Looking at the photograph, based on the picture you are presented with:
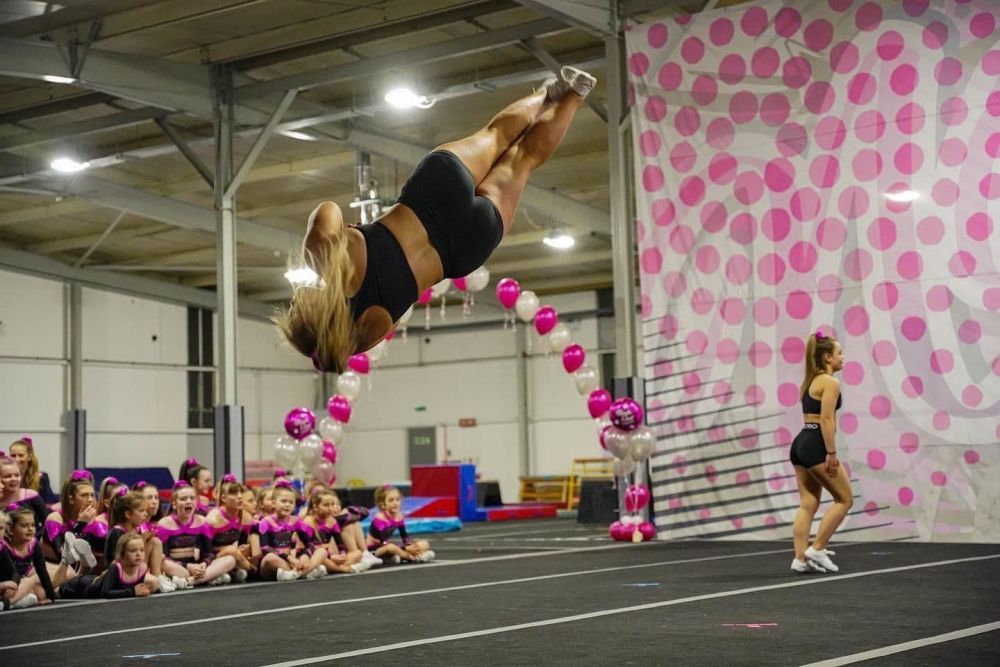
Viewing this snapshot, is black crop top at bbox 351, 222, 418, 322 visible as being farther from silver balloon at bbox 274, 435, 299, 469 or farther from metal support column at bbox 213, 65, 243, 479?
metal support column at bbox 213, 65, 243, 479

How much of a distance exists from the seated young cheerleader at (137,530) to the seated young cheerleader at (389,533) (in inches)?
81.7

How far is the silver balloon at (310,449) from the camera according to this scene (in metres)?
13.0

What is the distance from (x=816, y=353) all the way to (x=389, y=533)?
4.13 metres

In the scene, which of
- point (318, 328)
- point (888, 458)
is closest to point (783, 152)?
point (888, 458)

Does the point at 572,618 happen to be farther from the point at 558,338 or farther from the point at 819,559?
the point at 558,338

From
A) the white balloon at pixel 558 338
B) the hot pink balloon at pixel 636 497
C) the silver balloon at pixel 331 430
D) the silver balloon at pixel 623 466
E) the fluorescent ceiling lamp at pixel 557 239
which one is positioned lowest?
the hot pink balloon at pixel 636 497

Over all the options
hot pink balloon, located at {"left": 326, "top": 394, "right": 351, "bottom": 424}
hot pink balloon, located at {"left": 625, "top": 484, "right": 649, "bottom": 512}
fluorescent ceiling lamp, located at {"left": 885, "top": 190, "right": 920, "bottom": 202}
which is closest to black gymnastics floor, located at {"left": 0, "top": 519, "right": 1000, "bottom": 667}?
hot pink balloon, located at {"left": 625, "top": 484, "right": 649, "bottom": 512}

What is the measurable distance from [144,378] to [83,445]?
161 inches

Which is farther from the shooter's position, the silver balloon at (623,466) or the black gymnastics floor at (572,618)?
the silver balloon at (623,466)

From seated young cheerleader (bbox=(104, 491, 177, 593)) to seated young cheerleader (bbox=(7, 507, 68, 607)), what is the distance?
1.50ft

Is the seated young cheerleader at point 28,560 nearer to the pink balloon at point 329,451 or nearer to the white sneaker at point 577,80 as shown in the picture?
the white sneaker at point 577,80

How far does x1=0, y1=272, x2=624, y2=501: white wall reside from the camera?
2266 cm

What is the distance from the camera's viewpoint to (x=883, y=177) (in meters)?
10.4

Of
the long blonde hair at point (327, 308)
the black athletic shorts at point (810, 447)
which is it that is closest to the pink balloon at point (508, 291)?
the black athletic shorts at point (810, 447)
